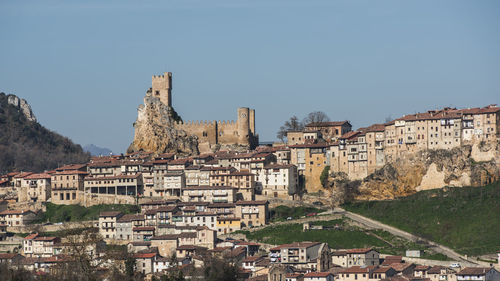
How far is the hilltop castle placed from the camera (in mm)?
117938

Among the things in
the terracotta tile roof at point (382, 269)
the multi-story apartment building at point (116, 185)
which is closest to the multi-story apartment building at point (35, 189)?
the multi-story apartment building at point (116, 185)

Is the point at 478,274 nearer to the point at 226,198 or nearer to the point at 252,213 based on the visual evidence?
the point at 252,213

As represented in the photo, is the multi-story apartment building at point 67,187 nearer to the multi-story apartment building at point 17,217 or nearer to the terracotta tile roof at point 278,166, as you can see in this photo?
the multi-story apartment building at point 17,217

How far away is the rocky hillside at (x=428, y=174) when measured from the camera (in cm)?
9612

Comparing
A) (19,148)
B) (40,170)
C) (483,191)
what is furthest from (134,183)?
(19,148)

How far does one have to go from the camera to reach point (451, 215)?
3612 inches

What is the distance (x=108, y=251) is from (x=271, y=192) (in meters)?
19.1

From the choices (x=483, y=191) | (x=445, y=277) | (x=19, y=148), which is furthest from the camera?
(x=19, y=148)

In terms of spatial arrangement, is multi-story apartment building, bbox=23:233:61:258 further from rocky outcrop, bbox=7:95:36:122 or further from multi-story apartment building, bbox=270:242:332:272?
rocky outcrop, bbox=7:95:36:122

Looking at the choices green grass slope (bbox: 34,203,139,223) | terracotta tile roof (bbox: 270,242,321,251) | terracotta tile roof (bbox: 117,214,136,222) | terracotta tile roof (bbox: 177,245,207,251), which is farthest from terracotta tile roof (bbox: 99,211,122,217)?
terracotta tile roof (bbox: 270,242,321,251)

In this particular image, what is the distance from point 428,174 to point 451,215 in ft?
23.9

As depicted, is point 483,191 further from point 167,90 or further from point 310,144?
point 167,90

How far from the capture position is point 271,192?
103812mm

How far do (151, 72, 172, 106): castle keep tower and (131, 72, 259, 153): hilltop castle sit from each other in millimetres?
976
